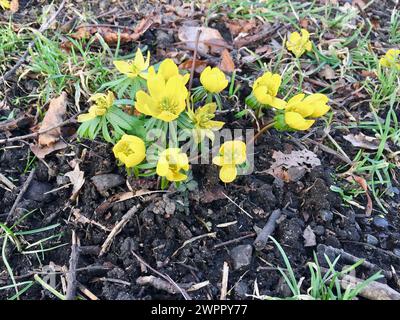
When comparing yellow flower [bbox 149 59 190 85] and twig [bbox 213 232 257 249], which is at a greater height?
yellow flower [bbox 149 59 190 85]

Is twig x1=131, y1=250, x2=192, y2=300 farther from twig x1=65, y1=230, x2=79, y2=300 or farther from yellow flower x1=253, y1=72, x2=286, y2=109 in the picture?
yellow flower x1=253, y1=72, x2=286, y2=109

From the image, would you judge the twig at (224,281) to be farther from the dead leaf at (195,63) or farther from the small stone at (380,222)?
the dead leaf at (195,63)

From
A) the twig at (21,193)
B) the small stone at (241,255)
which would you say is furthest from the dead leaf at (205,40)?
the small stone at (241,255)

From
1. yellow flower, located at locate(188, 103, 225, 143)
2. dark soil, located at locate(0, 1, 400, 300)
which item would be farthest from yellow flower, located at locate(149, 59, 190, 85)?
dark soil, located at locate(0, 1, 400, 300)

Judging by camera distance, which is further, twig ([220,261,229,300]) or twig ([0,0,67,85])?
twig ([0,0,67,85])

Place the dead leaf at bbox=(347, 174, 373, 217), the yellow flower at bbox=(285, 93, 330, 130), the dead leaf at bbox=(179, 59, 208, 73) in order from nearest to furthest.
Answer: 1. the yellow flower at bbox=(285, 93, 330, 130)
2. the dead leaf at bbox=(347, 174, 373, 217)
3. the dead leaf at bbox=(179, 59, 208, 73)

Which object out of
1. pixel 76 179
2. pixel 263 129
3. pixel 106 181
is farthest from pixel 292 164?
pixel 76 179
